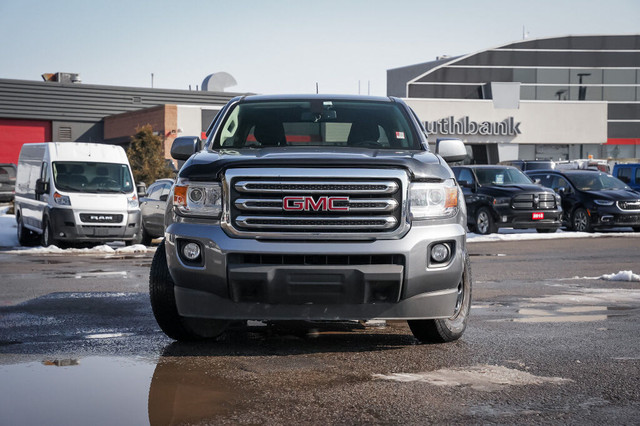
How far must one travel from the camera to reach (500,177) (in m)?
23.7

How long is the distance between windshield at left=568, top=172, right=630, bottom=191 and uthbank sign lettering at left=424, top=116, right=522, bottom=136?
31.2 metres

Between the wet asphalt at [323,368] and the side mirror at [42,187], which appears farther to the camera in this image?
the side mirror at [42,187]

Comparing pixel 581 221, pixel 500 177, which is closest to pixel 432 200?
pixel 500 177

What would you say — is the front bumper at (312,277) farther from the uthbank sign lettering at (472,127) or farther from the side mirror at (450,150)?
the uthbank sign lettering at (472,127)

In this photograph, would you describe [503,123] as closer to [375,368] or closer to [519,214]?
[519,214]

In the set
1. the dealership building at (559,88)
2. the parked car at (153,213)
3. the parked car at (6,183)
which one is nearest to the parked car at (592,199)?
the parked car at (153,213)

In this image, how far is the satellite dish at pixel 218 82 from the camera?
61.8 m

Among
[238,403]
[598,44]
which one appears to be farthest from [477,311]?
[598,44]

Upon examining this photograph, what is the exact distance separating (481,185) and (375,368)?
18.3 meters

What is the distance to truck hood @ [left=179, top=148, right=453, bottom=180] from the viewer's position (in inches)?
239

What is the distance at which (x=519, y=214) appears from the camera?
2223 centimetres

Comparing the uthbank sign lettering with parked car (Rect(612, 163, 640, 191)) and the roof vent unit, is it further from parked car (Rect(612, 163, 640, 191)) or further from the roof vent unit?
parked car (Rect(612, 163, 640, 191))

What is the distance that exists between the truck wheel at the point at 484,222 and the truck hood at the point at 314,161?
53.8 feet

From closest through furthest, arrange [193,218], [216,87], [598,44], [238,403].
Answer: [238,403]
[193,218]
[216,87]
[598,44]
